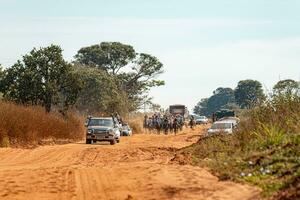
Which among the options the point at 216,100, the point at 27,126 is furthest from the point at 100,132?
the point at 216,100

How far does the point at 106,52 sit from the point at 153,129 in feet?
114

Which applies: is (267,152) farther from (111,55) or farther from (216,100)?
(216,100)

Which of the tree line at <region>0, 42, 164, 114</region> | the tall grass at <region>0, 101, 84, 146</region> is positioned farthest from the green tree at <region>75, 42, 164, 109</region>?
the tall grass at <region>0, 101, 84, 146</region>

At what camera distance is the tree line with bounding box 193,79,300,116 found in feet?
Result: 60.6

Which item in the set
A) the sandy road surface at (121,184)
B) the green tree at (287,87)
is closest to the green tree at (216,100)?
the green tree at (287,87)

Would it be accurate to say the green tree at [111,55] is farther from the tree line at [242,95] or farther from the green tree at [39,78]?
the green tree at [39,78]

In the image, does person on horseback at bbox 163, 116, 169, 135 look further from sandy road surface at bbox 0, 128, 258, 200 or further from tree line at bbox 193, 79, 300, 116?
sandy road surface at bbox 0, 128, 258, 200

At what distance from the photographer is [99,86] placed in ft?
241

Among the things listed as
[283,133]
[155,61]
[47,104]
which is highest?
[155,61]

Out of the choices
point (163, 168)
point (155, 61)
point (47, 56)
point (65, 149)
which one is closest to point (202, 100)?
point (155, 61)

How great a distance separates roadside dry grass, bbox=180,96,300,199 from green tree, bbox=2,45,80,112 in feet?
85.5

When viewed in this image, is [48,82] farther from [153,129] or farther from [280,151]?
[280,151]

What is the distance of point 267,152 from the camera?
1353 centimetres

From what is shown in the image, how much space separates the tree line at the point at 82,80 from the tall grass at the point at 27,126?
5749 mm
